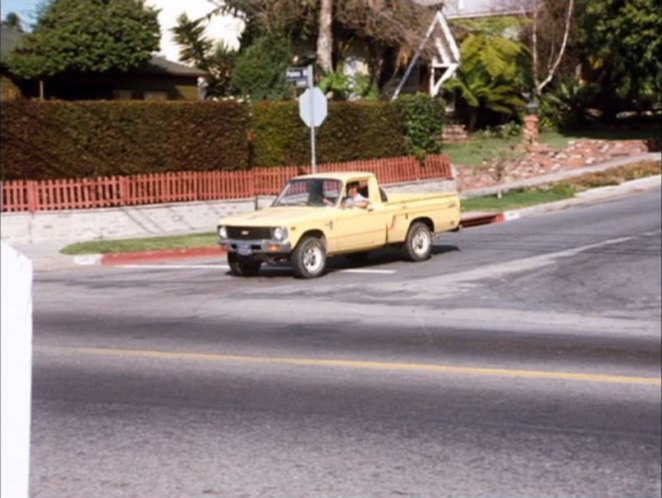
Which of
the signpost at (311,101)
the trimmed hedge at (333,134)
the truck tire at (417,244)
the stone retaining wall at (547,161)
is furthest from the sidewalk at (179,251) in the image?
the signpost at (311,101)

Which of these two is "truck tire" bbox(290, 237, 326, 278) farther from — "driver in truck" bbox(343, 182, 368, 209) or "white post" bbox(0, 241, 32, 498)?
"white post" bbox(0, 241, 32, 498)

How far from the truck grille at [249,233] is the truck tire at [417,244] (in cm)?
220

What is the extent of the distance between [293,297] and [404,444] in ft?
26.9

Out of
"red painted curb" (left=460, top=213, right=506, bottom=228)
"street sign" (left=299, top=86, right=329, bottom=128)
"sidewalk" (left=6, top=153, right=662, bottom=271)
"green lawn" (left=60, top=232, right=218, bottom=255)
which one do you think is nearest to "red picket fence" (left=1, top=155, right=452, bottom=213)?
"green lawn" (left=60, top=232, right=218, bottom=255)

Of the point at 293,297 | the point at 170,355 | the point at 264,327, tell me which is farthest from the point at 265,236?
the point at 170,355

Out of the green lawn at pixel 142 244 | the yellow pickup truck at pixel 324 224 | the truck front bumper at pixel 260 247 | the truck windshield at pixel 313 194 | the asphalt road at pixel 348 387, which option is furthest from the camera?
the green lawn at pixel 142 244

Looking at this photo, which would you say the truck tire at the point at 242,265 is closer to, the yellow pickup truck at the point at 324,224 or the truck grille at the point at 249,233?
the yellow pickup truck at the point at 324,224

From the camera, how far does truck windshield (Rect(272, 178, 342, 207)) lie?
16.0 metres

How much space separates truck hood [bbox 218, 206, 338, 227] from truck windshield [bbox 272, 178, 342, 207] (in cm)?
10

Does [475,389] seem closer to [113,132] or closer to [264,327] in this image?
[264,327]

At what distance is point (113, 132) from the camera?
72.6ft

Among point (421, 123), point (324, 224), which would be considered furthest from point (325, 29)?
point (324, 224)

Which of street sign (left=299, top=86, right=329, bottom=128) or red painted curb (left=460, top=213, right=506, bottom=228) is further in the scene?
red painted curb (left=460, top=213, right=506, bottom=228)

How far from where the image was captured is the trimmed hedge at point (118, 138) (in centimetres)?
1928
